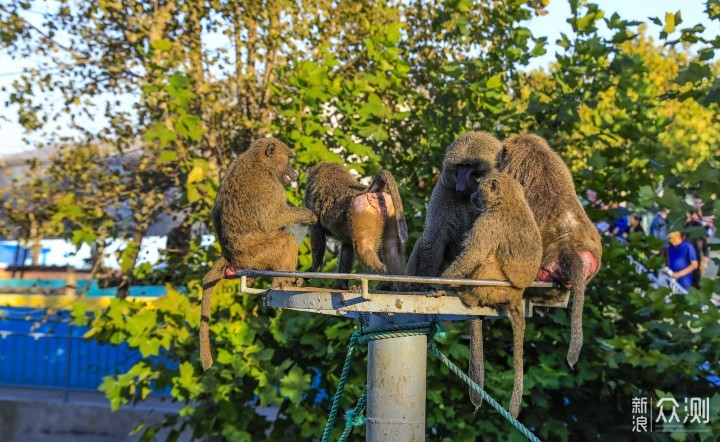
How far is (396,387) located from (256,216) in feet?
3.47

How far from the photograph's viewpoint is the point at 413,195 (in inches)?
219

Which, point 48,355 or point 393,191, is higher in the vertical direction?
point 393,191

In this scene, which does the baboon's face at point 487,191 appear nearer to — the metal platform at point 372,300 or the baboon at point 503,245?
the baboon at point 503,245

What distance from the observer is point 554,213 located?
3.43m

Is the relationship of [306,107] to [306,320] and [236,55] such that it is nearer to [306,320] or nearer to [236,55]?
[306,320]

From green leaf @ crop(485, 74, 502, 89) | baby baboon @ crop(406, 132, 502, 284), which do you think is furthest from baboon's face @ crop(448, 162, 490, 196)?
green leaf @ crop(485, 74, 502, 89)

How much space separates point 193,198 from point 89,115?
9.43 ft

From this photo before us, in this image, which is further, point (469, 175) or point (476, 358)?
point (469, 175)

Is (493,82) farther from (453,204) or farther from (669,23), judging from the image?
(453,204)

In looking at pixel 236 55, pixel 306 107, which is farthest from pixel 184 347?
Answer: pixel 236 55

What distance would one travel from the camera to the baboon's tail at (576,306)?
3.08 meters

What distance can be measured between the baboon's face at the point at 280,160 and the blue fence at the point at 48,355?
6.07 m

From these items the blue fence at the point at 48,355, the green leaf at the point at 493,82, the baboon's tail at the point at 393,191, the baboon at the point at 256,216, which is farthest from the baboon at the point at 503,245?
the blue fence at the point at 48,355

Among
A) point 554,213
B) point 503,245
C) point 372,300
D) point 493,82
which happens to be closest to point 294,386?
point 493,82
